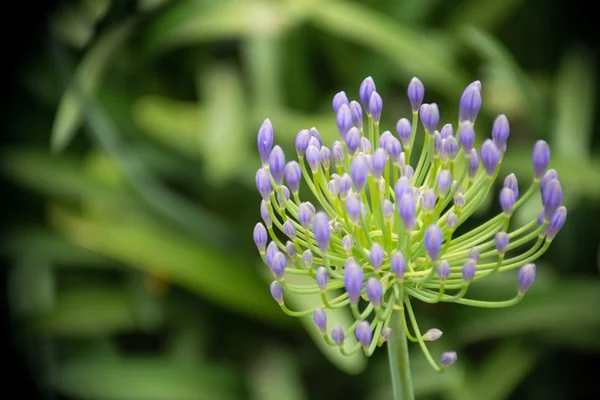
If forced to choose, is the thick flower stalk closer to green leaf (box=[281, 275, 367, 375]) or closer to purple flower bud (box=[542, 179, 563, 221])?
purple flower bud (box=[542, 179, 563, 221])

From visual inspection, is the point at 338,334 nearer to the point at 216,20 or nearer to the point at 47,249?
the point at 216,20

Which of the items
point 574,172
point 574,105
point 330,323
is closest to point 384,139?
point 330,323

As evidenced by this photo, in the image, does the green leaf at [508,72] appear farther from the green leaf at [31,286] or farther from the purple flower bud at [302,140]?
the green leaf at [31,286]

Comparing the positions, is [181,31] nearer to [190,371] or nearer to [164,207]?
[164,207]

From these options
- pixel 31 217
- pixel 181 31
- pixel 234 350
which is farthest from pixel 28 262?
pixel 181 31

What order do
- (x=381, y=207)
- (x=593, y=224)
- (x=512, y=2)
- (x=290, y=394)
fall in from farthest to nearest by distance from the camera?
(x=512, y=2) → (x=593, y=224) → (x=290, y=394) → (x=381, y=207)

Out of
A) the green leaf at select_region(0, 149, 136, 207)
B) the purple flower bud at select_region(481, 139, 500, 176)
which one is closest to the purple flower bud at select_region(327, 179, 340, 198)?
the purple flower bud at select_region(481, 139, 500, 176)

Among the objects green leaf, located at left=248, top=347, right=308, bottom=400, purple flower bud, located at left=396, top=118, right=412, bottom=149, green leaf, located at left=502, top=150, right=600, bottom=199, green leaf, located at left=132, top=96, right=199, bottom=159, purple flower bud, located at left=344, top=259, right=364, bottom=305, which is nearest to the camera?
purple flower bud, located at left=344, top=259, right=364, bottom=305
